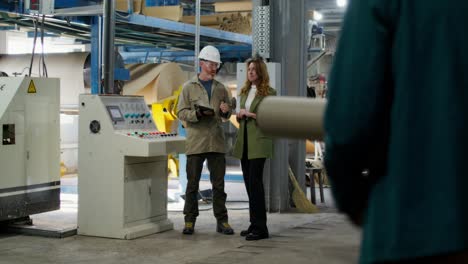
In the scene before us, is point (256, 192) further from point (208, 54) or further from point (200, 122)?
point (208, 54)

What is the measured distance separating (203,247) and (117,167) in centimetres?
103

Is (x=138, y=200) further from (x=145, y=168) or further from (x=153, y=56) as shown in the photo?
(x=153, y=56)

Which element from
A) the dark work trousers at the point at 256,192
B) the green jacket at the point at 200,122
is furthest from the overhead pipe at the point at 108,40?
the dark work trousers at the point at 256,192

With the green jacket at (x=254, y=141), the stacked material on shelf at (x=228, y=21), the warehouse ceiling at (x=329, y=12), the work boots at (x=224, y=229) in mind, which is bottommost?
the work boots at (x=224, y=229)

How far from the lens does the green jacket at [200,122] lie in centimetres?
657

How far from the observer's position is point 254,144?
20.9 ft

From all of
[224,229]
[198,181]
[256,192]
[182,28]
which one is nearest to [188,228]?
[224,229]

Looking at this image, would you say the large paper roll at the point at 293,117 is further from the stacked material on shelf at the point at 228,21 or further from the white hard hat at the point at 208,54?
the stacked material on shelf at the point at 228,21

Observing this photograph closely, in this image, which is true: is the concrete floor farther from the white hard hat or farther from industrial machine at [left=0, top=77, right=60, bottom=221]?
the white hard hat

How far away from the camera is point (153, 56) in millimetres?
12438

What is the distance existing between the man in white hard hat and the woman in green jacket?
9.4 inches

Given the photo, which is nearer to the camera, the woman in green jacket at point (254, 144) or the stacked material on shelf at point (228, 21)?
the woman in green jacket at point (254, 144)

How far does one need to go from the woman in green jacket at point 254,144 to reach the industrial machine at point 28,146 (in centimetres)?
177

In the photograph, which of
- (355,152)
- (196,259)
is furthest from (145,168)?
(355,152)
